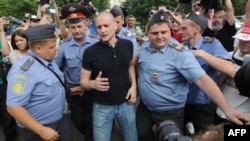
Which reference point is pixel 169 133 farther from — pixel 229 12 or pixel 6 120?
pixel 6 120

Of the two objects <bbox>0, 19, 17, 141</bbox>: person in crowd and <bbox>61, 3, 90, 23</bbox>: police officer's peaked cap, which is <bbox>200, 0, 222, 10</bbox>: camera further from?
<bbox>0, 19, 17, 141</bbox>: person in crowd

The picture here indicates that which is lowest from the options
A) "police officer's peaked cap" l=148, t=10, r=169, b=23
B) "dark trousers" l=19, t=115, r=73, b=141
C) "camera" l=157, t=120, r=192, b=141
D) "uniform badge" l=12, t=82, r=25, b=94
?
"dark trousers" l=19, t=115, r=73, b=141

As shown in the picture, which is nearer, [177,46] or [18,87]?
[18,87]

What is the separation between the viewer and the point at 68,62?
3461 mm

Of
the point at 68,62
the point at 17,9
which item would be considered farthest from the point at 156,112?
the point at 17,9

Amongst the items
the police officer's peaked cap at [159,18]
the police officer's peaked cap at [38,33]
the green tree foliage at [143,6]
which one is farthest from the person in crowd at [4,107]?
the green tree foliage at [143,6]

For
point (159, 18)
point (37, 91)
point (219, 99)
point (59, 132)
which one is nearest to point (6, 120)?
point (59, 132)

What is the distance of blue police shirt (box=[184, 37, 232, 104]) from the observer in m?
2.74

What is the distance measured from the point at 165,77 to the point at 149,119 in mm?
524

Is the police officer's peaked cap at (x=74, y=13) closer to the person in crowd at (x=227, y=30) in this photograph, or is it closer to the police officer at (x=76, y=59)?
the police officer at (x=76, y=59)

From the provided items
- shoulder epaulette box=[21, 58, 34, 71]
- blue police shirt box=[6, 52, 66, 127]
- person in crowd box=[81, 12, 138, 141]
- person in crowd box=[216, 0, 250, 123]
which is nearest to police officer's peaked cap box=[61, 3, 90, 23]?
person in crowd box=[81, 12, 138, 141]

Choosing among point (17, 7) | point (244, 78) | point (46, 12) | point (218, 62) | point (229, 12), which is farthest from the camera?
point (17, 7)

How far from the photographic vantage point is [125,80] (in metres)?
2.99

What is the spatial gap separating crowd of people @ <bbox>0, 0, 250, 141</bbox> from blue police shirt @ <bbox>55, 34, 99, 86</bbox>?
12mm
